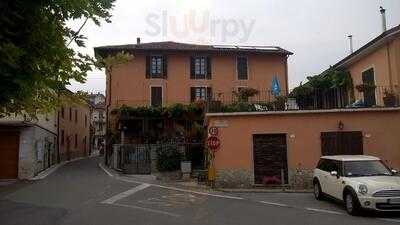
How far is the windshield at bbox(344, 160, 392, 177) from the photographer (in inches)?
573

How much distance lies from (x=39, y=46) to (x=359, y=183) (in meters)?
9.74

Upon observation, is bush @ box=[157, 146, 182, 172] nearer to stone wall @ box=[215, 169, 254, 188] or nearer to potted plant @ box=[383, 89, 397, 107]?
stone wall @ box=[215, 169, 254, 188]

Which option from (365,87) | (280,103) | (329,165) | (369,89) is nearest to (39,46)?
(329,165)

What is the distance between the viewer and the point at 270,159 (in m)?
20.8

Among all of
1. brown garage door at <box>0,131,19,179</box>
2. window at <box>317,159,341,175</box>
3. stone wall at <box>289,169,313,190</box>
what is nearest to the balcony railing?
stone wall at <box>289,169,313,190</box>

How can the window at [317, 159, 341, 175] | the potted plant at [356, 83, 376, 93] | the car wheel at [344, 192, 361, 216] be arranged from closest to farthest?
the car wheel at [344, 192, 361, 216] < the window at [317, 159, 341, 175] < the potted plant at [356, 83, 376, 93]

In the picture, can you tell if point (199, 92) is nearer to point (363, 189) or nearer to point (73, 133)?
point (73, 133)

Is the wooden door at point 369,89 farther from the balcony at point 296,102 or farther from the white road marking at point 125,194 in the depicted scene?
the white road marking at point 125,194

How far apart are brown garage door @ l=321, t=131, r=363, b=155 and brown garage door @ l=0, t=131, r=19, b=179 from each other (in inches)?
666

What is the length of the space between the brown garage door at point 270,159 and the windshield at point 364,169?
578 cm

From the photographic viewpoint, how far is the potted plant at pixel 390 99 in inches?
817

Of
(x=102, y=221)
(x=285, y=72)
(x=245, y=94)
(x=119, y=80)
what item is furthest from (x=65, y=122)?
(x=102, y=221)

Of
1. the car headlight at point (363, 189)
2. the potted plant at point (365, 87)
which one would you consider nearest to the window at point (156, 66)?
the potted plant at point (365, 87)

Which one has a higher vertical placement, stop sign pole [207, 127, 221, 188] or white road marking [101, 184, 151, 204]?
stop sign pole [207, 127, 221, 188]
